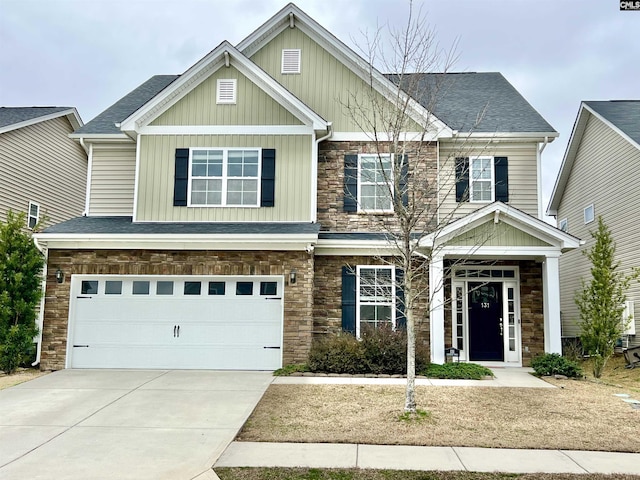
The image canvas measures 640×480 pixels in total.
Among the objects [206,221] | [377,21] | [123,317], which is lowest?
[123,317]

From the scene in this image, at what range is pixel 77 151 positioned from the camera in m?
21.9

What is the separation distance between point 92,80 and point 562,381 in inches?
1338

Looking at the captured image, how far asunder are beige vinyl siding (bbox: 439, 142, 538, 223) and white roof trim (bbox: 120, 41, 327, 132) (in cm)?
365

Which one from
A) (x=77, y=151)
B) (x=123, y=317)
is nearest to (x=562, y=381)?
(x=123, y=317)

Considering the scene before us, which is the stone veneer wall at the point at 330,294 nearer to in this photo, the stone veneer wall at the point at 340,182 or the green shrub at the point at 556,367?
the stone veneer wall at the point at 340,182

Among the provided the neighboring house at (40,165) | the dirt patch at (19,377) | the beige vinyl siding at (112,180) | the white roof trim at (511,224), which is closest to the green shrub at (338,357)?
the white roof trim at (511,224)

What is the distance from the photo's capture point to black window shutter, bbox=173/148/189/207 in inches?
535

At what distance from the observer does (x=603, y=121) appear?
685 inches

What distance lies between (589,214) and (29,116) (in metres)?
19.5

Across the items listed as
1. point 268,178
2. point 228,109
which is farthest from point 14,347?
point 228,109

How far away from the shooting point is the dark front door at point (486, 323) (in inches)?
546

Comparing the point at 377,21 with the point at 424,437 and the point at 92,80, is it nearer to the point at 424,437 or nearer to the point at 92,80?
the point at 424,437

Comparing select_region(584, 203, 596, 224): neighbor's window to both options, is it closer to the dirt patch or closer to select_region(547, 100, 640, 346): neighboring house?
select_region(547, 100, 640, 346): neighboring house

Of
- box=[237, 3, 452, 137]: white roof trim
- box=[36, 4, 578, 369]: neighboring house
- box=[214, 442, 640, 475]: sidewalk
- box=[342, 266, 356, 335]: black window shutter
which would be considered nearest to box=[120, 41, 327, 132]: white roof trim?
box=[36, 4, 578, 369]: neighboring house
